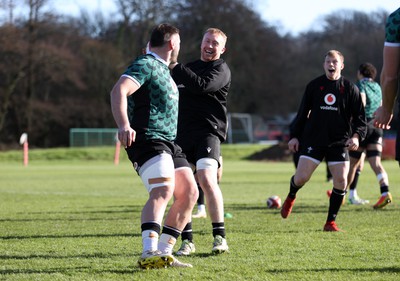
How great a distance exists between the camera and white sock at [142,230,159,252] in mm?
5848

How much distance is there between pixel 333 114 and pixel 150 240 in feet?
12.0

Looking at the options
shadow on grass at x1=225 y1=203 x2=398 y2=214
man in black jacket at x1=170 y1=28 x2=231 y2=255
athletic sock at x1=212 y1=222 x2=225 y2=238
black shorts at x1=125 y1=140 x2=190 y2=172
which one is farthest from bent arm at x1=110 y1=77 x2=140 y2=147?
shadow on grass at x1=225 y1=203 x2=398 y2=214

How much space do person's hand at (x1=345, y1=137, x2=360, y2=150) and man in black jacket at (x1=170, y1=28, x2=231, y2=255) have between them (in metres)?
1.80

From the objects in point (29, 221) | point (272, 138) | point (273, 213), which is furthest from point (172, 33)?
point (272, 138)

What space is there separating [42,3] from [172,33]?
4585cm

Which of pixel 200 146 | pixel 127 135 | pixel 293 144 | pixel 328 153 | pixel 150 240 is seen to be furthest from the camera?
pixel 293 144

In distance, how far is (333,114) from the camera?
28.8ft

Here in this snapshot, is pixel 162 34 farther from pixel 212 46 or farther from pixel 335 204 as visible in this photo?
pixel 335 204

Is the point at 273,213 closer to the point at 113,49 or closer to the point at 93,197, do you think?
the point at 93,197

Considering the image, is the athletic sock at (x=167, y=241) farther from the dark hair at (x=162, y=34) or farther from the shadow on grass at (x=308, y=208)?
the shadow on grass at (x=308, y=208)

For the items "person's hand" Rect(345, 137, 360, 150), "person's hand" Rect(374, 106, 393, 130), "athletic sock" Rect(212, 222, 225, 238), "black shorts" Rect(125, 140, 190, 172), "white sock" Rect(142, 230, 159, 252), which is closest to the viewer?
"person's hand" Rect(374, 106, 393, 130)

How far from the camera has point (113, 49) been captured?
5466 cm

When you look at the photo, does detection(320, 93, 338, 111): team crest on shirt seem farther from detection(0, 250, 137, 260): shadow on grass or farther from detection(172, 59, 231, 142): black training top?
detection(0, 250, 137, 260): shadow on grass

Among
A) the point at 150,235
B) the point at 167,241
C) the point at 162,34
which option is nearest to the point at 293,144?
the point at 167,241
